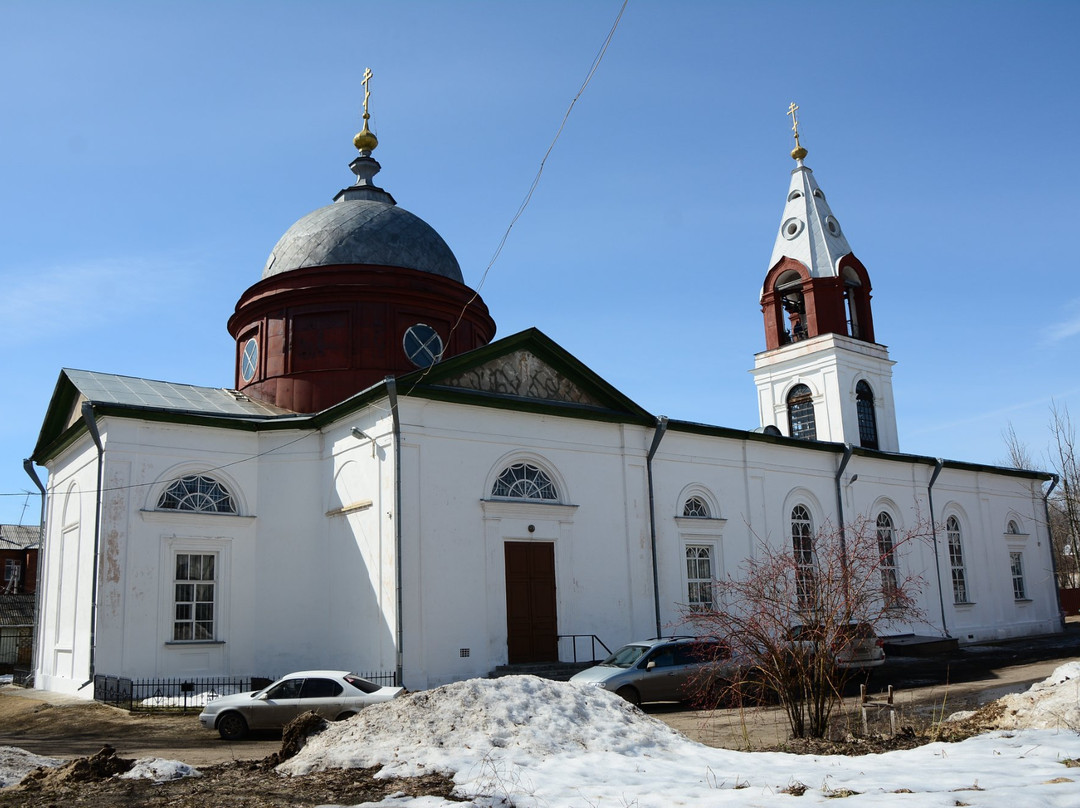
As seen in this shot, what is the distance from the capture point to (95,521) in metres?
18.4

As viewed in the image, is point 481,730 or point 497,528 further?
point 497,528

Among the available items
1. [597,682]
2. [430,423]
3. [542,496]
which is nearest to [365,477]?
[430,423]

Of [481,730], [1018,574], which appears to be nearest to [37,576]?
[481,730]

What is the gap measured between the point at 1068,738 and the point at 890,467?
2029 centimetres

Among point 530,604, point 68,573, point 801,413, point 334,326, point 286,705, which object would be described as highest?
point 334,326

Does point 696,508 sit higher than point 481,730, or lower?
higher

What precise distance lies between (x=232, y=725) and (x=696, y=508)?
42.2 feet

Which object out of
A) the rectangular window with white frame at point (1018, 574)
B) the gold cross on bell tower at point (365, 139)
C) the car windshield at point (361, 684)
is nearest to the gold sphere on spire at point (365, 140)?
the gold cross on bell tower at point (365, 139)

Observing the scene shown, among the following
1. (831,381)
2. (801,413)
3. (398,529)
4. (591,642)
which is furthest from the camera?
(801,413)

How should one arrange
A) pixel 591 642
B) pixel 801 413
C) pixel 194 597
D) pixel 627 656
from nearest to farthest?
1. pixel 627 656
2. pixel 194 597
3. pixel 591 642
4. pixel 801 413

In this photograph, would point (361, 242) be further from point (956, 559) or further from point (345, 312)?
point (956, 559)

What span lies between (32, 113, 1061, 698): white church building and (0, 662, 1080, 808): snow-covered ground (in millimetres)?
7592

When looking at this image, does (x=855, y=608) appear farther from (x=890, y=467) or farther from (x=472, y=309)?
(x=890, y=467)

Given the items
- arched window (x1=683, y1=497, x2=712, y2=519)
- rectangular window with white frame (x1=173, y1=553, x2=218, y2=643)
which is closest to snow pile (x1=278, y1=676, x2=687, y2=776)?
rectangular window with white frame (x1=173, y1=553, x2=218, y2=643)
